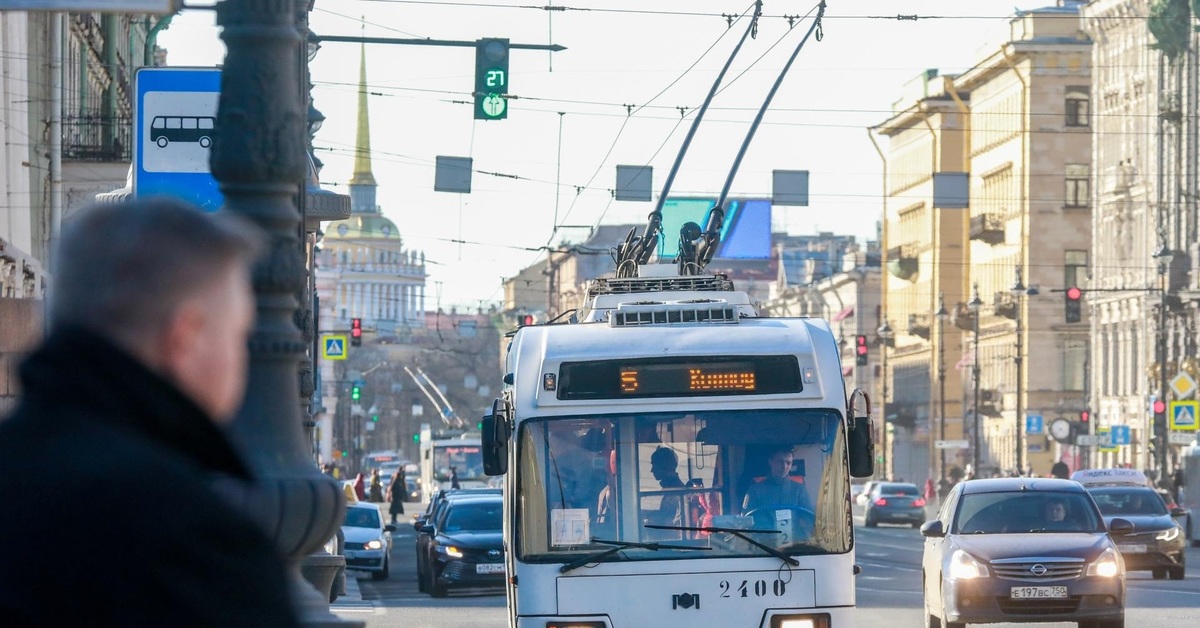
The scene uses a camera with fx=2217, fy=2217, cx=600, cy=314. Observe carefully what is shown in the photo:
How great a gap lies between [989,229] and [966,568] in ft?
267

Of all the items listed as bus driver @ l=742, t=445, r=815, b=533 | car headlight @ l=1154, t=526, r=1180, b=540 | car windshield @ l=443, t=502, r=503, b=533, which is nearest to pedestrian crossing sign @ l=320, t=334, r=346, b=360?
car windshield @ l=443, t=502, r=503, b=533

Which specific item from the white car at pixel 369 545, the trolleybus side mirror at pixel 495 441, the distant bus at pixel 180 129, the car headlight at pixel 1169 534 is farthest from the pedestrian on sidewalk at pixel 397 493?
the distant bus at pixel 180 129

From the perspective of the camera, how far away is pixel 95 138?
40.8 metres

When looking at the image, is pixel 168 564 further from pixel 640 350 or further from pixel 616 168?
pixel 616 168

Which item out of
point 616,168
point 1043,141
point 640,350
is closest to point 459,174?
point 616,168

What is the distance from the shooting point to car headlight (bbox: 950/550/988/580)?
64.4 feet

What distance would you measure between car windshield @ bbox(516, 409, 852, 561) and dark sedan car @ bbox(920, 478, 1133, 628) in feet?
22.1

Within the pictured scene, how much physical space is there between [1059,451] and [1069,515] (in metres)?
70.6

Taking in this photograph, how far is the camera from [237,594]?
2568mm

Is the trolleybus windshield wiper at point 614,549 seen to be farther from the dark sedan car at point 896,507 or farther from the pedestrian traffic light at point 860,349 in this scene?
the dark sedan car at point 896,507

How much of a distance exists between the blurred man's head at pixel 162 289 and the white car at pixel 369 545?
3171 centimetres

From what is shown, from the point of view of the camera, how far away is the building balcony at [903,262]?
112500 mm

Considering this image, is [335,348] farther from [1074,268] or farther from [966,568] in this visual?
[1074,268]

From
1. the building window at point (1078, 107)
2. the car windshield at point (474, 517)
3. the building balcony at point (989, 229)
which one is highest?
the building window at point (1078, 107)
